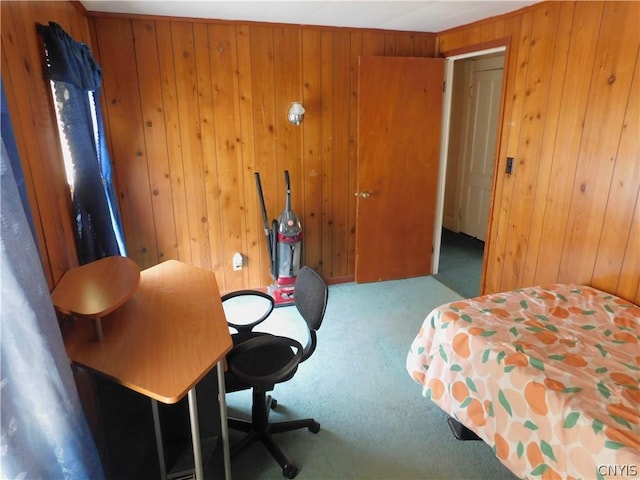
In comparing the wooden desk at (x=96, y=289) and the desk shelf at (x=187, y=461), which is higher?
the wooden desk at (x=96, y=289)

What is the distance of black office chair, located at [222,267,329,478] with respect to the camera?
1.67 meters

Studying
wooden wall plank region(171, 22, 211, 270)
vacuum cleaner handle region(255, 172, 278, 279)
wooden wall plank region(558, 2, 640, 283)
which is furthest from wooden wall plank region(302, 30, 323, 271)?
wooden wall plank region(558, 2, 640, 283)

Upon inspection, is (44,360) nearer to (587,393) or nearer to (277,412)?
(277,412)

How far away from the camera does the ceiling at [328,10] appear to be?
8.30 feet

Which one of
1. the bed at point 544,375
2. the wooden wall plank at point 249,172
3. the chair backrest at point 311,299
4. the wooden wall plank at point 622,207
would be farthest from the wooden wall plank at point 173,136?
the wooden wall plank at point 622,207

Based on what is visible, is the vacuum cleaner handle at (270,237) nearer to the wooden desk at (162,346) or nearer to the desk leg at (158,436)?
the wooden desk at (162,346)

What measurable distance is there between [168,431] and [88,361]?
0.48m

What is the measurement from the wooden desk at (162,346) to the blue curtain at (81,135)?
38cm

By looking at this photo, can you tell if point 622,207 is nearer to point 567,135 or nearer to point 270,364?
point 567,135

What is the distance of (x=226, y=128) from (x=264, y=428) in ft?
7.36

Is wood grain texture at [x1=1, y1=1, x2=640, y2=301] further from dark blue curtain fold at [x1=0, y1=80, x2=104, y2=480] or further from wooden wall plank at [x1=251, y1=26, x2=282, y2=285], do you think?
dark blue curtain fold at [x1=0, y1=80, x2=104, y2=480]

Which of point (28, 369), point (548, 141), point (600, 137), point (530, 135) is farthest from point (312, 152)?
point (28, 369)

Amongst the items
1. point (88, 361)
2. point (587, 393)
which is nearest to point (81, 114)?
point (88, 361)

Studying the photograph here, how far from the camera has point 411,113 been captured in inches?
138
